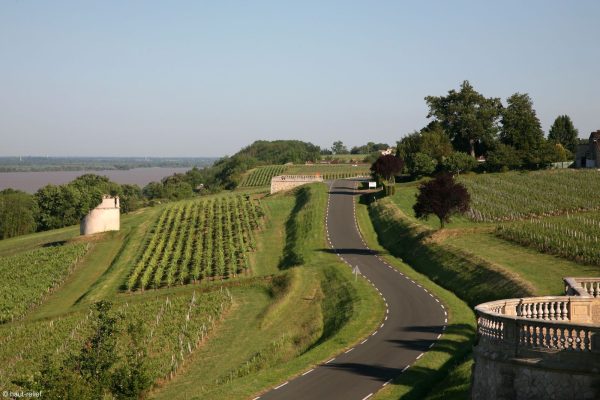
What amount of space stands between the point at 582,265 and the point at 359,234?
3214cm

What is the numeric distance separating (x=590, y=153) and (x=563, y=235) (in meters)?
60.7

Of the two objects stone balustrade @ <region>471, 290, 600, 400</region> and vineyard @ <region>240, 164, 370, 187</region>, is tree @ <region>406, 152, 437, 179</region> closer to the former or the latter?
vineyard @ <region>240, 164, 370, 187</region>

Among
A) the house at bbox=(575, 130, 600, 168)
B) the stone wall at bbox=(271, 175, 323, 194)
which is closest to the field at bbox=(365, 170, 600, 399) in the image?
the house at bbox=(575, 130, 600, 168)

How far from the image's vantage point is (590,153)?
113562 mm

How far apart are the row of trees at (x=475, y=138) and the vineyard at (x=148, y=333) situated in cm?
5778

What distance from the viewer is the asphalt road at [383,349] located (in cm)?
3014

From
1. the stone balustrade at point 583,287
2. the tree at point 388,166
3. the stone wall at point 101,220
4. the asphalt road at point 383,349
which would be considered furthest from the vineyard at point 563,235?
the stone wall at point 101,220

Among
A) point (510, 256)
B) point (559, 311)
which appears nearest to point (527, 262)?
point (510, 256)

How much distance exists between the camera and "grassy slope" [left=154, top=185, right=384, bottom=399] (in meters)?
35.4

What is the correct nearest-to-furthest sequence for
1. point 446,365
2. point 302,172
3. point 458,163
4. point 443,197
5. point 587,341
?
point 587,341 < point 446,365 < point 443,197 < point 458,163 < point 302,172

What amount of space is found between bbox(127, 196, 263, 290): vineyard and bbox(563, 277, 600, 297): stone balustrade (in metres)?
46.9

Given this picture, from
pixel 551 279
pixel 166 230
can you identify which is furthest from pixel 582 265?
pixel 166 230

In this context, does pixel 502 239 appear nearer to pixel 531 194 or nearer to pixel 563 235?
pixel 563 235

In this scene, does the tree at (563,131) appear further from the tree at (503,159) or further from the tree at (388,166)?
the tree at (388,166)
